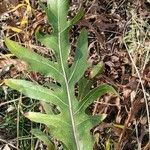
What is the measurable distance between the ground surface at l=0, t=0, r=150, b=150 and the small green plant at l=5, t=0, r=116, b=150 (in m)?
0.18

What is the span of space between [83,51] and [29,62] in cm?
14

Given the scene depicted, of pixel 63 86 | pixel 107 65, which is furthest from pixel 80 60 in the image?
pixel 107 65

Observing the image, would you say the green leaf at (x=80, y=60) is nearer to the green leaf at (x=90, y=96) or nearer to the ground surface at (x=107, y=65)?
the green leaf at (x=90, y=96)

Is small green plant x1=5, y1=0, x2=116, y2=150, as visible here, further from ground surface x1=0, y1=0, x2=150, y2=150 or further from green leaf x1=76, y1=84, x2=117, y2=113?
ground surface x1=0, y1=0, x2=150, y2=150

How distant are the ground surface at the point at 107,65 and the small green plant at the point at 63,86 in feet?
0.58

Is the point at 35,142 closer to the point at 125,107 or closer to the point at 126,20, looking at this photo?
the point at 125,107

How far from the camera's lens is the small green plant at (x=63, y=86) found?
125 centimetres

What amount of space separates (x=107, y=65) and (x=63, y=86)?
49 cm

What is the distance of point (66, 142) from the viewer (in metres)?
1.30

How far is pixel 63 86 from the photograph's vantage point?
129cm

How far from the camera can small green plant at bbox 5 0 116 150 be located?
1.25 m

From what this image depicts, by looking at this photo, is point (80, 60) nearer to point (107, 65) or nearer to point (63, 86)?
point (63, 86)

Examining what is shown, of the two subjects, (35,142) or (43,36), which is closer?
(43,36)

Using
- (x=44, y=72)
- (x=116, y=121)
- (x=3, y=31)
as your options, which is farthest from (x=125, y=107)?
(x=3, y=31)
